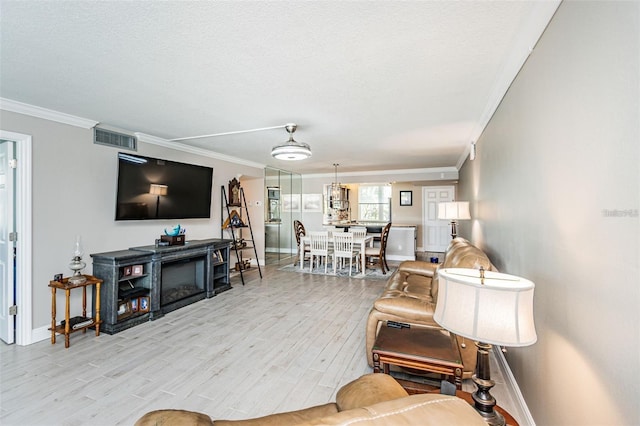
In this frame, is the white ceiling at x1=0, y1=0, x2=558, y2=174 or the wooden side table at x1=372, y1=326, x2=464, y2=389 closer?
the white ceiling at x1=0, y1=0, x2=558, y2=174

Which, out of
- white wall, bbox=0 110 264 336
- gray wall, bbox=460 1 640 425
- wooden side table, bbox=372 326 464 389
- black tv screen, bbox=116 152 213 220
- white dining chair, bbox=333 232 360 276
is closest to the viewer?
gray wall, bbox=460 1 640 425

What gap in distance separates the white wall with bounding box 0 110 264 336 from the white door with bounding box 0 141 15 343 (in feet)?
0.63

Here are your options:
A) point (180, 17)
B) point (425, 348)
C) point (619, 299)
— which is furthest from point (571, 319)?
point (180, 17)

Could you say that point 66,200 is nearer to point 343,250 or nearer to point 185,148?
point 185,148

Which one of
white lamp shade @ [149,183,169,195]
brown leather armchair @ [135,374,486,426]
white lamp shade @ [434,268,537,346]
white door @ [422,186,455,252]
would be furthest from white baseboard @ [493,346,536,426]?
white door @ [422,186,455,252]

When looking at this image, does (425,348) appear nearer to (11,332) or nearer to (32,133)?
(11,332)

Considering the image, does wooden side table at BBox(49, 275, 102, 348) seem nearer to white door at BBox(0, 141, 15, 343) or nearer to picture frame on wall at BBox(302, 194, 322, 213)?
white door at BBox(0, 141, 15, 343)

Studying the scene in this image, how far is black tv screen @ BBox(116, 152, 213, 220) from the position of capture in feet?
12.3

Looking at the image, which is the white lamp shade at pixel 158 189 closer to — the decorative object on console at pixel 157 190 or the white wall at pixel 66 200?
the decorative object on console at pixel 157 190

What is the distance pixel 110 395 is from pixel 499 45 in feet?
12.1

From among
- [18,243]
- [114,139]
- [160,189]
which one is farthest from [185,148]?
[18,243]

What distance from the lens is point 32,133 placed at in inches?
118

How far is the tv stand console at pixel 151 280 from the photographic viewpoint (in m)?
3.29

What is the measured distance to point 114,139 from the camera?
147 inches
